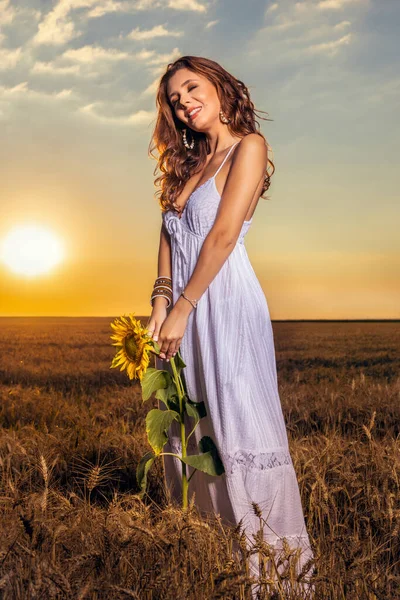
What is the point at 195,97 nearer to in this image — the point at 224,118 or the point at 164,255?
the point at 224,118

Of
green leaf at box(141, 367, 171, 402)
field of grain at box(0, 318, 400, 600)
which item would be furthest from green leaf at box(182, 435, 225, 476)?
green leaf at box(141, 367, 171, 402)

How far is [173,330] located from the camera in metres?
2.86

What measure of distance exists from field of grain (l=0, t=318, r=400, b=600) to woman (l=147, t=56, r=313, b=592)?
0.17m

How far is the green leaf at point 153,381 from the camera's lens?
2.93 meters

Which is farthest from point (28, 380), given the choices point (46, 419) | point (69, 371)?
point (46, 419)

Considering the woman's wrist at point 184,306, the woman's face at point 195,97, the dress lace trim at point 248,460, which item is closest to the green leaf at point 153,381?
the woman's wrist at point 184,306

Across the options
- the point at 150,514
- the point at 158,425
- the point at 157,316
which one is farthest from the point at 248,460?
the point at 150,514

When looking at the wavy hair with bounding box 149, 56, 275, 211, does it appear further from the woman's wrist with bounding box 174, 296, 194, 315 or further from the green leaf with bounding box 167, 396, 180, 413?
the green leaf with bounding box 167, 396, 180, 413

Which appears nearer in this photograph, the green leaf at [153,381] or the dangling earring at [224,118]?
the green leaf at [153,381]

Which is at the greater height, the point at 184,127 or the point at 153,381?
the point at 184,127

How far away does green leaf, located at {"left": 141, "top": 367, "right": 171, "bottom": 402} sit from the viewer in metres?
2.93

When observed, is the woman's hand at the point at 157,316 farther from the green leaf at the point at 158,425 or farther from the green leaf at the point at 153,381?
the green leaf at the point at 158,425

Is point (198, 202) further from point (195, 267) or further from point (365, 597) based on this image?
point (365, 597)

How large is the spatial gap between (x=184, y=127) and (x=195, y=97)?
24cm
